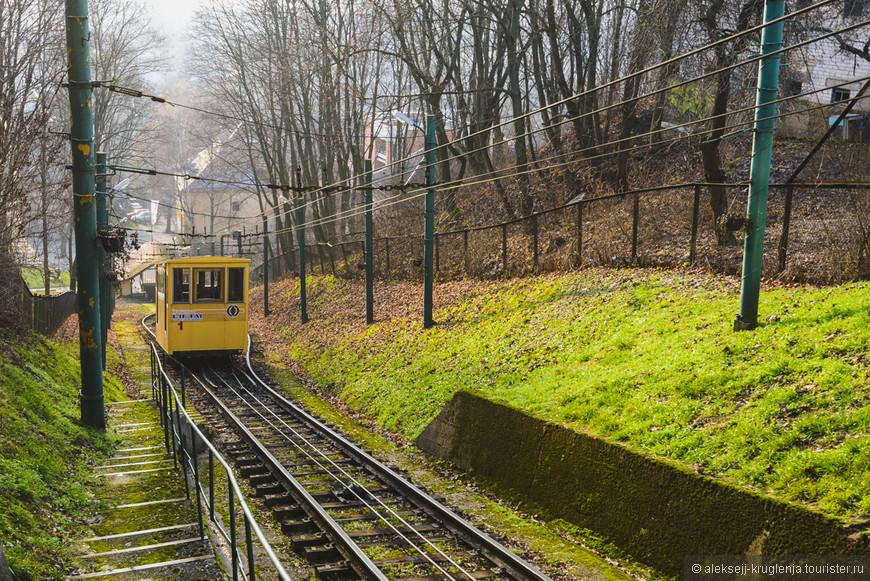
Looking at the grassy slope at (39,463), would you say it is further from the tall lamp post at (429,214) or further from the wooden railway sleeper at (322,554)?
the tall lamp post at (429,214)

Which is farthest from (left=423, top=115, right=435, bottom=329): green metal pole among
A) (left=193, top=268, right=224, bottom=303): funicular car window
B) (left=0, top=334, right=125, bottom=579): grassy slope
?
(left=0, top=334, right=125, bottom=579): grassy slope

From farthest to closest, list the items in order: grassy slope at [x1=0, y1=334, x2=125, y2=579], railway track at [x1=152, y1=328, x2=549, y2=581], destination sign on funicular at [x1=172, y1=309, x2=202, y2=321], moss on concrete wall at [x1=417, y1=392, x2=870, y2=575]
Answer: destination sign on funicular at [x1=172, y1=309, x2=202, y2=321]
railway track at [x1=152, y1=328, x2=549, y2=581]
moss on concrete wall at [x1=417, y1=392, x2=870, y2=575]
grassy slope at [x1=0, y1=334, x2=125, y2=579]

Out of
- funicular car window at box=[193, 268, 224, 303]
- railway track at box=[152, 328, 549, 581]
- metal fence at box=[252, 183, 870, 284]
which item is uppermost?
metal fence at box=[252, 183, 870, 284]

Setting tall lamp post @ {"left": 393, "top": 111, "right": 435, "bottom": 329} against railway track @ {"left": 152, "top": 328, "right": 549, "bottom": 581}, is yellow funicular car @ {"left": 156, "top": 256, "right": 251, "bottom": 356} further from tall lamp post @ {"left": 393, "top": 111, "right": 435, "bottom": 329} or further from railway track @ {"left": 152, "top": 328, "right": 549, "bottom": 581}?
railway track @ {"left": 152, "top": 328, "right": 549, "bottom": 581}

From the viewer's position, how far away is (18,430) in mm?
7992

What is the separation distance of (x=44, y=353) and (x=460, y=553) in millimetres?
11010

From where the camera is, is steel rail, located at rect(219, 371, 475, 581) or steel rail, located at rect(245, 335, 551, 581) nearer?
steel rail, located at rect(245, 335, 551, 581)

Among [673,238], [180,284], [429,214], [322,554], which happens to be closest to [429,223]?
[429,214]

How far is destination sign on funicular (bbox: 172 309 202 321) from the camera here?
18812mm

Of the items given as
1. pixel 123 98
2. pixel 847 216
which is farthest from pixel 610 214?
pixel 123 98

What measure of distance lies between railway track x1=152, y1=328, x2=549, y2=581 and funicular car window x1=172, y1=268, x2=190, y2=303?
6.02 meters

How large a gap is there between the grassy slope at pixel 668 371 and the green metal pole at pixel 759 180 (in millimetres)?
363

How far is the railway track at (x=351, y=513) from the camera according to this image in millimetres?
7031

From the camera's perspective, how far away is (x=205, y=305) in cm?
1908
